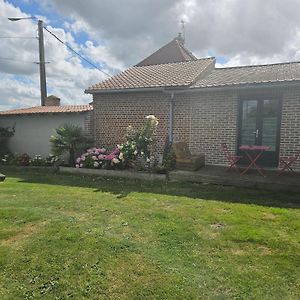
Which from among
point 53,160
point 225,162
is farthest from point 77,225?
point 53,160

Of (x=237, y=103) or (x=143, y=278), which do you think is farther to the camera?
(x=237, y=103)

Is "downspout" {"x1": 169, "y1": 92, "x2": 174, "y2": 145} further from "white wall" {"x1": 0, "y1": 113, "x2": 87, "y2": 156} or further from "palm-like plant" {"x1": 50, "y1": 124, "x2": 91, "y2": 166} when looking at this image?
"white wall" {"x1": 0, "y1": 113, "x2": 87, "y2": 156}

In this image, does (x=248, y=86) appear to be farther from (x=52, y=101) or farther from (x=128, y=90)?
(x=52, y=101)

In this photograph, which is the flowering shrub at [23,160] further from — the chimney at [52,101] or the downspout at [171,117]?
the chimney at [52,101]

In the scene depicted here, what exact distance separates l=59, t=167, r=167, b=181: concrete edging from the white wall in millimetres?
2343

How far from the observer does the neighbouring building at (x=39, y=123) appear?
1203 centimetres

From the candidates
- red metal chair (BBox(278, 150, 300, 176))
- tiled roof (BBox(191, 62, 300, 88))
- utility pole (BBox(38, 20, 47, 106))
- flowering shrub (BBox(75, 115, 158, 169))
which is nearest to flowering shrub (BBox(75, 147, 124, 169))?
flowering shrub (BBox(75, 115, 158, 169))

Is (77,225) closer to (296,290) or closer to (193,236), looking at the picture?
(193,236)

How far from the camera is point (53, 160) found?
38.2 feet

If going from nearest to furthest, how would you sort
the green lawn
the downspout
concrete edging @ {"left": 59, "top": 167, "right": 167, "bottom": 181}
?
1. the green lawn
2. concrete edging @ {"left": 59, "top": 167, "right": 167, "bottom": 181}
3. the downspout

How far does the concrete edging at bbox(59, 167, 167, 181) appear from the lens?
8.91 metres

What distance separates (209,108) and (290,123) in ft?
8.46

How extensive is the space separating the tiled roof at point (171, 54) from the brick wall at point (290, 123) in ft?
44.8

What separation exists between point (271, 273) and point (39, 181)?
7747mm
